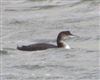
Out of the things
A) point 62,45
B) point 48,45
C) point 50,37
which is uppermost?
point 48,45

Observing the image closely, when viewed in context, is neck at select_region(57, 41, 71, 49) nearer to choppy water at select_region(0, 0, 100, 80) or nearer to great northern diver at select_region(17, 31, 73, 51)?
great northern diver at select_region(17, 31, 73, 51)

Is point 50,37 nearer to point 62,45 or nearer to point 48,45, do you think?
point 62,45

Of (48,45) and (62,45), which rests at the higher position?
(48,45)

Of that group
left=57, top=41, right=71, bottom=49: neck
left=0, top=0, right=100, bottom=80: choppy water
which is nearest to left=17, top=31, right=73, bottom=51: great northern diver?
left=57, top=41, right=71, bottom=49: neck

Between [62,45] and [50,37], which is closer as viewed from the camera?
[62,45]

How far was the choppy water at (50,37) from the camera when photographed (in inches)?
542

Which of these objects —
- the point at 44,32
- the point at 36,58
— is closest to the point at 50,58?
the point at 36,58

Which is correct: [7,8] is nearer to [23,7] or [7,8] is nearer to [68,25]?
[23,7]

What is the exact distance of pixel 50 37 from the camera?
19.9 meters

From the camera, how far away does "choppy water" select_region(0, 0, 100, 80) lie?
45.1 feet

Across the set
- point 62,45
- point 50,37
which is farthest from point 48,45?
point 50,37

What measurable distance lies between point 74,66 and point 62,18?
9.71 m

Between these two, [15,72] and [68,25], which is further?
[68,25]

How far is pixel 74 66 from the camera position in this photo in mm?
14352
